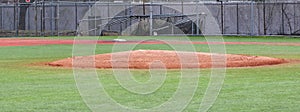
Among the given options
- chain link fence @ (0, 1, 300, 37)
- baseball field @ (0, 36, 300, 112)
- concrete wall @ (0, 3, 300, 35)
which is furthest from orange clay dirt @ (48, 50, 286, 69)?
concrete wall @ (0, 3, 300, 35)

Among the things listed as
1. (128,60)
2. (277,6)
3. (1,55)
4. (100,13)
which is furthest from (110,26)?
(128,60)

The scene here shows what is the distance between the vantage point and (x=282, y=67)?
61.5 feet

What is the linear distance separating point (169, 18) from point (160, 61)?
2887cm

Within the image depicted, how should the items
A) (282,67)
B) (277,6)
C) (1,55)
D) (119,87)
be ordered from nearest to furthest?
(119,87)
(282,67)
(1,55)
(277,6)

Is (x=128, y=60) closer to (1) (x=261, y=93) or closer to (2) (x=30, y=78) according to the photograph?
(2) (x=30, y=78)

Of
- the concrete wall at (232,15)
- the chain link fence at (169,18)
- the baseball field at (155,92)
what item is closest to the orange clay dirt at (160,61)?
the baseball field at (155,92)

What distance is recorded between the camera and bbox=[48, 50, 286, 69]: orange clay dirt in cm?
1836

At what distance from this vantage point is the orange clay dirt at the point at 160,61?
60.2 ft

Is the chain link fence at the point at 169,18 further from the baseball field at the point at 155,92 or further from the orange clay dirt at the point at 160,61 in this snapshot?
the baseball field at the point at 155,92

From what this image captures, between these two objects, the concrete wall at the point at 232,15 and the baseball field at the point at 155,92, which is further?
the concrete wall at the point at 232,15

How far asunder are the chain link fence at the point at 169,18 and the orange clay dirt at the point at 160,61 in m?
23.6

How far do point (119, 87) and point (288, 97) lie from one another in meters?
3.32

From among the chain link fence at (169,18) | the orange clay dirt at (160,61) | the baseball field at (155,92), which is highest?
the chain link fence at (169,18)

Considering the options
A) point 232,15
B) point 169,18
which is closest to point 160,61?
point 169,18
